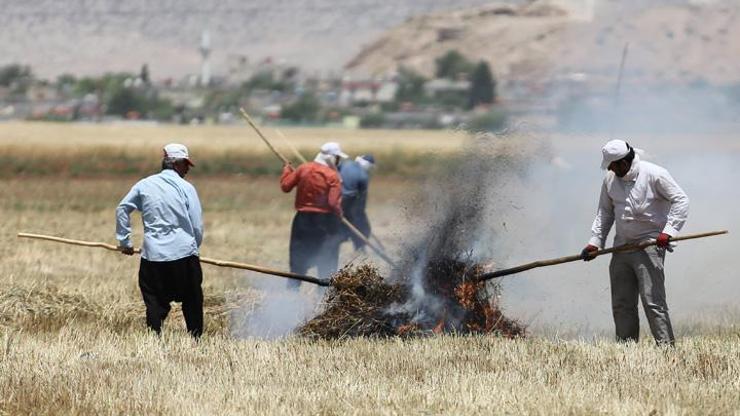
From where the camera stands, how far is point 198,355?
10.2 m

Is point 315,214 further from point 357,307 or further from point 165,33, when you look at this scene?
point 165,33

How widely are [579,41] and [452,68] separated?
23041mm

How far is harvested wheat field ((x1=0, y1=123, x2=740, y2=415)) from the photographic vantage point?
8.78 m

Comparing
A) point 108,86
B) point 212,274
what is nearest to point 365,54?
point 108,86

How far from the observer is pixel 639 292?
36.2ft

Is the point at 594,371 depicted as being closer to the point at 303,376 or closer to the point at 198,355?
the point at 303,376

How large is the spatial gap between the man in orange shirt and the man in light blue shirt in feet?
14.0

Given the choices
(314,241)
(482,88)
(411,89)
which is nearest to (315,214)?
(314,241)

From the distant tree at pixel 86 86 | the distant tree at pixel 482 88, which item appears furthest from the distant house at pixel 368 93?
the distant tree at pixel 86 86

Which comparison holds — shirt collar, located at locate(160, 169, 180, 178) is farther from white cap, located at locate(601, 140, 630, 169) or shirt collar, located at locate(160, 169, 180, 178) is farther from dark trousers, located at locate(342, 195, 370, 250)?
dark trousers, located at locate(342, 195, 370, 250)

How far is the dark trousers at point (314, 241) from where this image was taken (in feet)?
51.0

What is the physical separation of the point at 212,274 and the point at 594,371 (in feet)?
21.6

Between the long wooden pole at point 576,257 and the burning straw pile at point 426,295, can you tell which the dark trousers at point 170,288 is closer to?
the burning straw pile at point 426,295

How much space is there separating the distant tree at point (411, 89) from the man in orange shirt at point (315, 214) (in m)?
55.4
